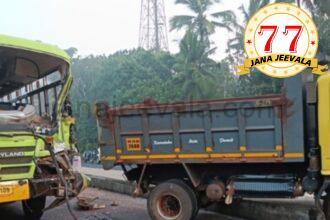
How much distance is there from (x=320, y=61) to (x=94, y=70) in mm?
44539

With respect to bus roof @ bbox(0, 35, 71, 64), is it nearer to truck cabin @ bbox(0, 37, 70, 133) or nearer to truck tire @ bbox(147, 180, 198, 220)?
truck cabin @ bbox(0, 37, 70, 133)

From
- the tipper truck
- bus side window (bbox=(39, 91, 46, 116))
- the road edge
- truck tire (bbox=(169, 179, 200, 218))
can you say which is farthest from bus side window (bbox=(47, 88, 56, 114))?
the road edge

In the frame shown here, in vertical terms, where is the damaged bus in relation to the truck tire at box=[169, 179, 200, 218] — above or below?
above

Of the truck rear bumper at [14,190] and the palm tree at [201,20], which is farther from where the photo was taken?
the palm tree at [201,20]

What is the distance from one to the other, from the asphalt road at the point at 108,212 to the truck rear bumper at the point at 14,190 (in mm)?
2052

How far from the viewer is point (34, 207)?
314 inches

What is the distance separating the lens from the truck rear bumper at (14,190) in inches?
231

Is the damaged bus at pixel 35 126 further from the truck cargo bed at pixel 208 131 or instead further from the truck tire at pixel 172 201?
the truck tire at pixel 172 201

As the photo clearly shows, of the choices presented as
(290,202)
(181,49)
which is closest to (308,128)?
(290,202)

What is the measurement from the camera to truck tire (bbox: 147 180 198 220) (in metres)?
7.06

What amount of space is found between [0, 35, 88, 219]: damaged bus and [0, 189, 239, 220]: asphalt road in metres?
0.50

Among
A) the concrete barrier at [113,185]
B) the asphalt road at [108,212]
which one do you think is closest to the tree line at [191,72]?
the concrete barrier at [113,185]

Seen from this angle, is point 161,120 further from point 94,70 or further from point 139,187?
point 94,70

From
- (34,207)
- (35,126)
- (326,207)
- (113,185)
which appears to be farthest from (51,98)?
(113,185)
